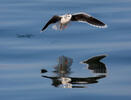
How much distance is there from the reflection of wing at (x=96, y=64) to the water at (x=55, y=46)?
0.09m

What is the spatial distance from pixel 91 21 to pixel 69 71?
289 centimetres

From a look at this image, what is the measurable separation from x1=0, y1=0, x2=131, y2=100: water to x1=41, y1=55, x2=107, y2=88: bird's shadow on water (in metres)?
0.09

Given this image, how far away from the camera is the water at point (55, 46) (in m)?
10.2

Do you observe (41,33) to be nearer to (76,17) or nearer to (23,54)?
(76,17)

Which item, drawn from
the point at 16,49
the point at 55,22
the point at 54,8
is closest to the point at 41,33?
the point at 55,22

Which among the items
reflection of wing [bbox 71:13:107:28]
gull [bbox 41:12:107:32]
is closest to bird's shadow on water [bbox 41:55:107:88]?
gull [bbox 41:12:107:32]

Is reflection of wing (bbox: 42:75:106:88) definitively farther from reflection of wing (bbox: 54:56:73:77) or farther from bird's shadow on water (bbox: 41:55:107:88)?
reflection of wing (bbox: 54:56:73:77)

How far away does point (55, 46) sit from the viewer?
13016 millimetres

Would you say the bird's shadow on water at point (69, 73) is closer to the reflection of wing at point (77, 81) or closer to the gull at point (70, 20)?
the reflection of wing at point (77, 81)

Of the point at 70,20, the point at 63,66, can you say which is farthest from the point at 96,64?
the point at 70,20

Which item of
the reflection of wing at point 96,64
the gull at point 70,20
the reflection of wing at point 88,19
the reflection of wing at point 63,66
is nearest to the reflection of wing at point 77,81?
the reflection of wing at point 63,66

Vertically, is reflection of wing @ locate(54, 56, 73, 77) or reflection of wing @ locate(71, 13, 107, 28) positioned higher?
reflection of wing @ locate(71, 13, 107, 28)

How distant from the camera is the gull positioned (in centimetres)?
1350

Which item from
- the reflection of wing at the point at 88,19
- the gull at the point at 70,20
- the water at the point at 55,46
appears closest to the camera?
the water at the point at 55,46
